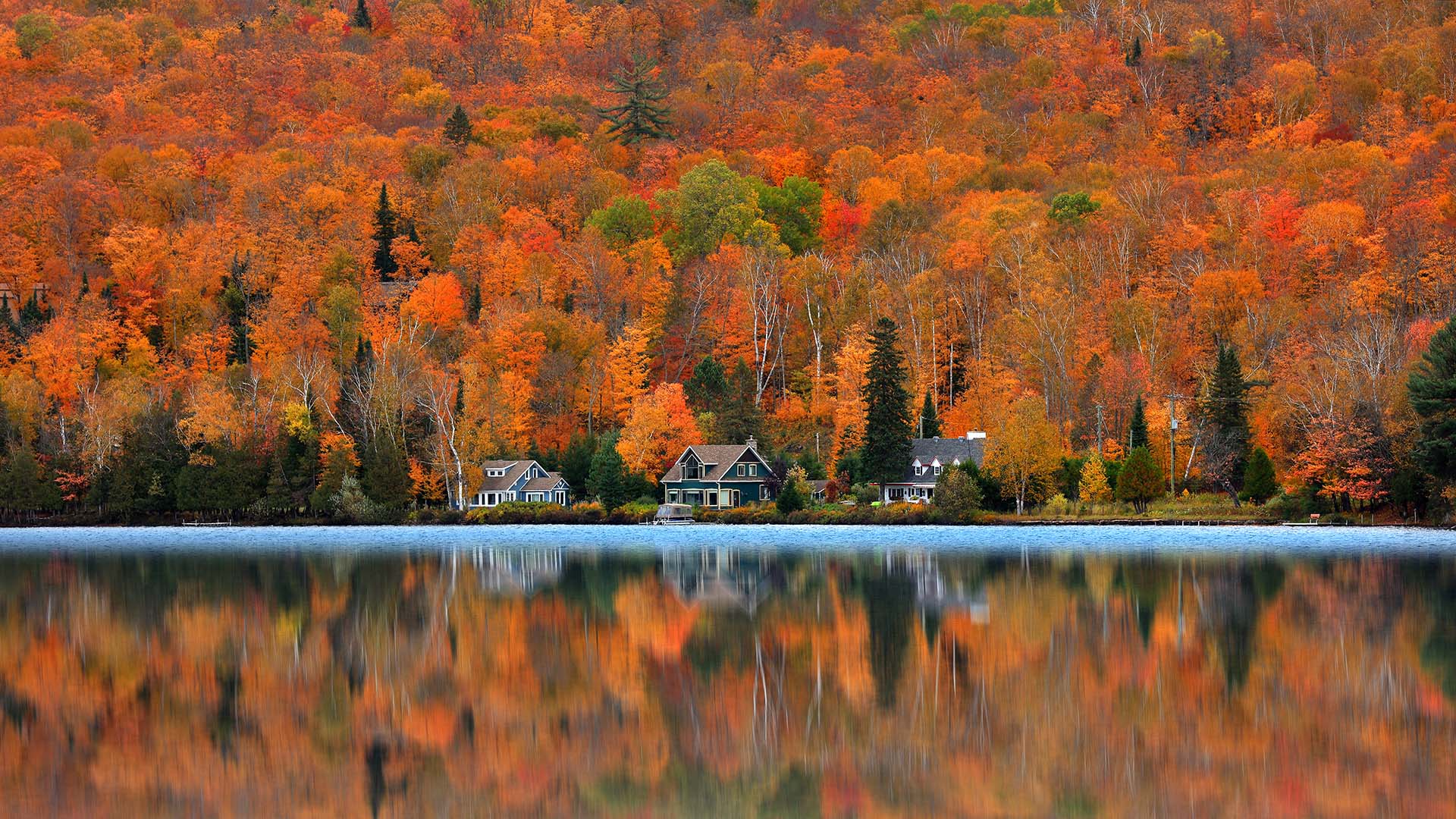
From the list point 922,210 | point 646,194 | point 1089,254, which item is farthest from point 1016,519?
point 646,194

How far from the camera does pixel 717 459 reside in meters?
90.1

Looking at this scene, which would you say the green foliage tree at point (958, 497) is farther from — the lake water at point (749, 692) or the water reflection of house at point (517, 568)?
the lake water at point (749, 692)

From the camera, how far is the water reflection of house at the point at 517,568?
156 ft

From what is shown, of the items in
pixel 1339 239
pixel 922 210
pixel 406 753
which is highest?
pixel 922 210

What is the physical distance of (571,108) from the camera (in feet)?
566

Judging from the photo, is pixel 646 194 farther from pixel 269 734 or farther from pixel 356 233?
pixel 269 734

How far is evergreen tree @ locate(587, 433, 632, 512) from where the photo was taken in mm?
86750

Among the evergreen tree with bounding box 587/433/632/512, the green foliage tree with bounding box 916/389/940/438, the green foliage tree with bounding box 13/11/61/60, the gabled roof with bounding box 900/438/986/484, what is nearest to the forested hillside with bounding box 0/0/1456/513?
the evergreen tree with bounding box 587/433/632/512

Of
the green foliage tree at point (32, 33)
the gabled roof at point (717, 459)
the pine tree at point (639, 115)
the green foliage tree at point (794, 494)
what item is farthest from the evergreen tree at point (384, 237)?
the green foliage tree at point (32, 33)

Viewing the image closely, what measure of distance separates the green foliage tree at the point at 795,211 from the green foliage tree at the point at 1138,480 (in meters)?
56.2

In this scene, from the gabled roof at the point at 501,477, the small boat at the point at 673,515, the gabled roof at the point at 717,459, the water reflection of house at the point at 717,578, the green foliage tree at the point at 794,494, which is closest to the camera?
the water reflection of house at the point at 717,578

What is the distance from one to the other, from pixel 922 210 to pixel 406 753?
10631 centimetres

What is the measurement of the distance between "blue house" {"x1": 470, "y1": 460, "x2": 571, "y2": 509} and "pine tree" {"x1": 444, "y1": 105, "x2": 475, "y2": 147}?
67784mm

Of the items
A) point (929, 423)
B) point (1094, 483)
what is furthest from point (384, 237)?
point (1094, 483)
